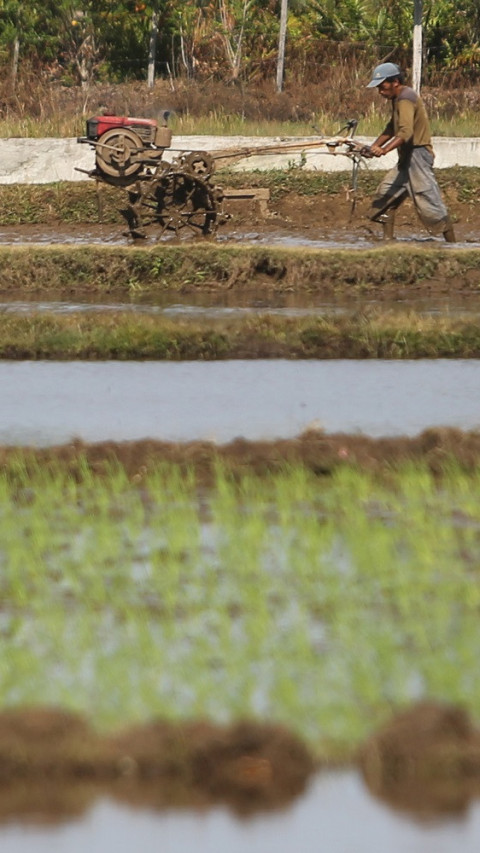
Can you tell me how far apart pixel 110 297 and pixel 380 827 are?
10.6 m

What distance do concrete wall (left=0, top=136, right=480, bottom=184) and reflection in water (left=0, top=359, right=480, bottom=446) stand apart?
1214 centimetres

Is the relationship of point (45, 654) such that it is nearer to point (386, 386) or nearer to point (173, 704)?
point (173, 704)

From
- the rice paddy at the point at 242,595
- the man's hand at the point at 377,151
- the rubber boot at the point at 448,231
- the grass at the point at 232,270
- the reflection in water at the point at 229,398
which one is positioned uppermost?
the rice paddy at the point at 242,595

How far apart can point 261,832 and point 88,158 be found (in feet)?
66.8

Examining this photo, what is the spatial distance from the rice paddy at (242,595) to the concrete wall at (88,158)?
52.7 feet

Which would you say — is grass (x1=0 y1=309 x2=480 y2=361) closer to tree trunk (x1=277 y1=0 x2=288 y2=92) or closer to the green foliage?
tree trunk (x1=277 y1=0 x2=288 y2=92)

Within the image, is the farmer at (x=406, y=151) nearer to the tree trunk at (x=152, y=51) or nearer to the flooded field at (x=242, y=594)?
the flooded field at (x=242, y=594)

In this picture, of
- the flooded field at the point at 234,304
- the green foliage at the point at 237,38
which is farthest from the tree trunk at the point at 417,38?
the flooded field at the point at 234,304

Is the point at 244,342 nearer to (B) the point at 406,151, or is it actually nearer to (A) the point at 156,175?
(B) the point at 406,151

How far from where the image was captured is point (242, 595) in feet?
15.6

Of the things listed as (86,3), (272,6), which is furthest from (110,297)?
(272,6)

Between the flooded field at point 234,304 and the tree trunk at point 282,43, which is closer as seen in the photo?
the flooded field at point 234,304

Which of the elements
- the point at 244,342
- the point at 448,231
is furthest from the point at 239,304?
the point at 448,231

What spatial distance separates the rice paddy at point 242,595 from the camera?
3.80 m
